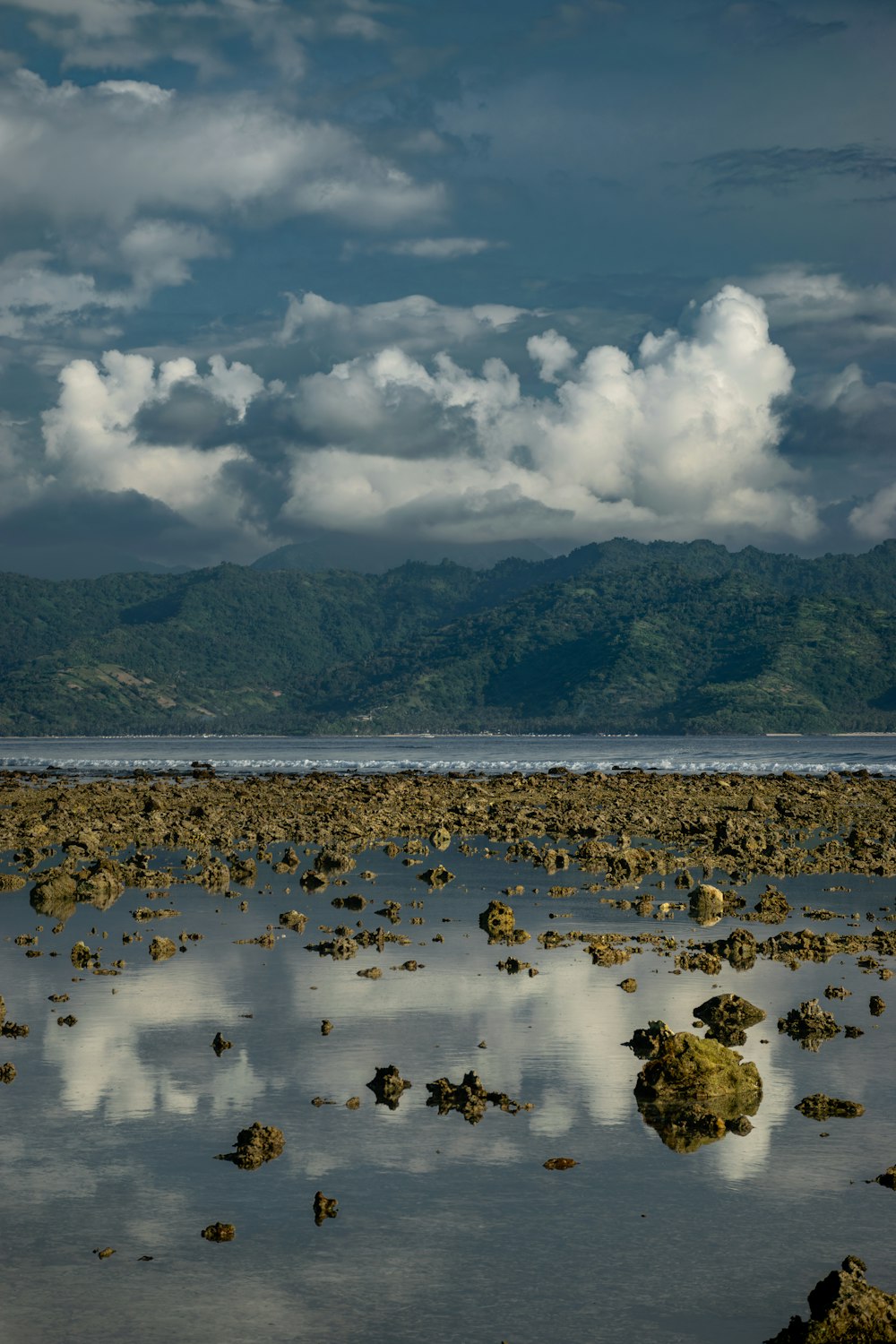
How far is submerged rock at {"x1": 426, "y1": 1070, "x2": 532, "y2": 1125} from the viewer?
13.0m

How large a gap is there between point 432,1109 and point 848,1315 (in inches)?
219

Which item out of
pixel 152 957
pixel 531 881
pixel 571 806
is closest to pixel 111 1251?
pixel 152 957

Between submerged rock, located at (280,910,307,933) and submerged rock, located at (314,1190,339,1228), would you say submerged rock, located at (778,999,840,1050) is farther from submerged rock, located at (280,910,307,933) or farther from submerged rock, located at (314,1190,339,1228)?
submerged rock, located at (280,910,307,933)

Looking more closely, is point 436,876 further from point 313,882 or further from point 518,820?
point 518,820

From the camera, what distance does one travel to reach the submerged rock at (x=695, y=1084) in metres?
13.0

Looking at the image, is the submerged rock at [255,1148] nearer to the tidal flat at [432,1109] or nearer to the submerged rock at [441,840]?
the tidal flat at [432,1109]

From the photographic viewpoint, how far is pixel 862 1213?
10312mm

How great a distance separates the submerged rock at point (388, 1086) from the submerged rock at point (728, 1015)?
4.20 meters

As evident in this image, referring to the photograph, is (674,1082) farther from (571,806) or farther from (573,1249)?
(571,806)

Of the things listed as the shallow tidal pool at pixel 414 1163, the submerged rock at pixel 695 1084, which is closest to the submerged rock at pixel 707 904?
the shallow tidal pool at pixel 414 1163

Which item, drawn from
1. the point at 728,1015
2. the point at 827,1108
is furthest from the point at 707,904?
the point at 827,1108

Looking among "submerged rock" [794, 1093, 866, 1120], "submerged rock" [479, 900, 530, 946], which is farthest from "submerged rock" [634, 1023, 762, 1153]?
"submerged rock" [479, 900, 530, 946]

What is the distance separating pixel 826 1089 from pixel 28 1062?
8.19 meters

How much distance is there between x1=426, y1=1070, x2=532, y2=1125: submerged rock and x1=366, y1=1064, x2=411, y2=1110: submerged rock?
0.30 m
